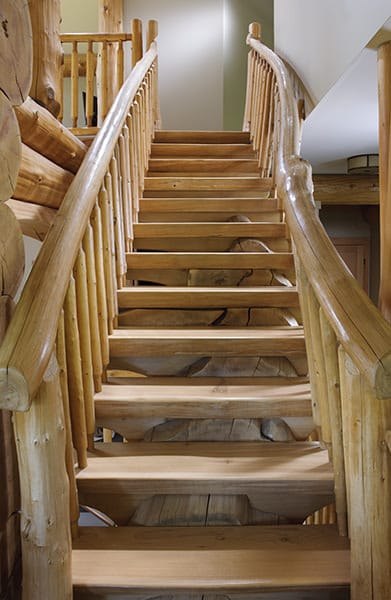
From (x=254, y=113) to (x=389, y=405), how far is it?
361cm

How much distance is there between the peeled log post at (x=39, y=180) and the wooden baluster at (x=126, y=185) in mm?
376

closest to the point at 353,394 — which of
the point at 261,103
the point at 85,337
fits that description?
the point at 85,337

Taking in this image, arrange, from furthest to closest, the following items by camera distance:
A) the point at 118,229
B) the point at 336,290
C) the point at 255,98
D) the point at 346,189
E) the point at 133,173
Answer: the point at 346,189
the point at 255,98
the point at 133,173
the point at 118,229
the point at 336,290

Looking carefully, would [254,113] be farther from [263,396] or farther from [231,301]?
[263,396]

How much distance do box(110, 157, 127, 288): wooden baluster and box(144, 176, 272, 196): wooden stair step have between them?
957mm

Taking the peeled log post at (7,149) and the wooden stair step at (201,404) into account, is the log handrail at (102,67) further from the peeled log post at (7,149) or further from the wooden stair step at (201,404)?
the peeled log post at (7,149)

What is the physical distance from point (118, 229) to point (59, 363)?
3.68ft

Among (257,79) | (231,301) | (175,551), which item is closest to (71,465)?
(175,551)

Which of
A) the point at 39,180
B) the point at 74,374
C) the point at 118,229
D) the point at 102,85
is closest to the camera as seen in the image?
the point at 74,374

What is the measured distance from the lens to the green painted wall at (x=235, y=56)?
6430 mm

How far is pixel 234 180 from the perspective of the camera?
3.53m

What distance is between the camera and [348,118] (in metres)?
3.63

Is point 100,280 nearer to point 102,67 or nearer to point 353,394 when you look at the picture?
point 353,394

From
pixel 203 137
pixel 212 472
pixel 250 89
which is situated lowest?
pixel 212 472
